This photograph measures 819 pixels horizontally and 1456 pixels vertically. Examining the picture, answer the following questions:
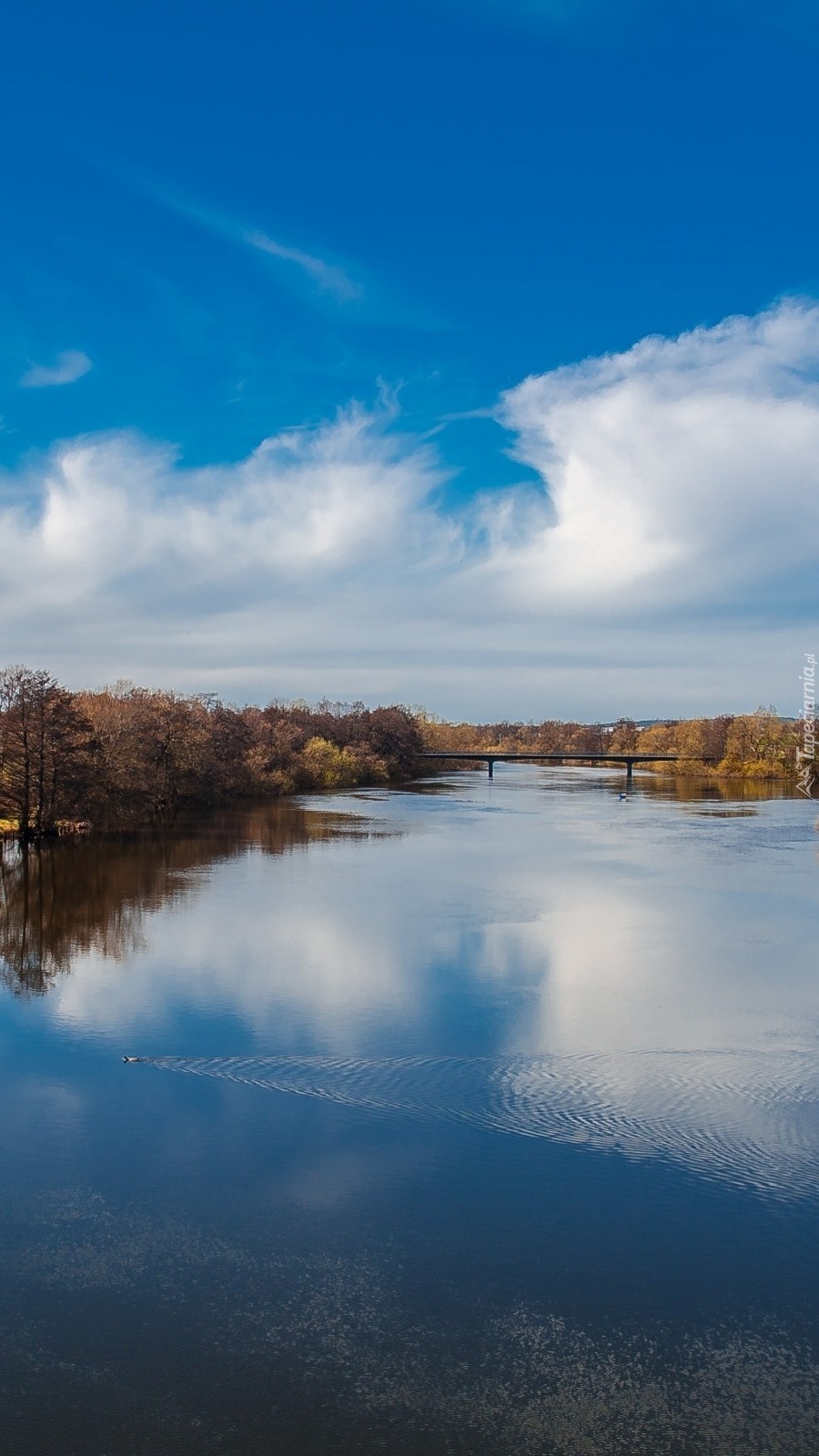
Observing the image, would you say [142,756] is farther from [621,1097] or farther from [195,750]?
[621,1097]

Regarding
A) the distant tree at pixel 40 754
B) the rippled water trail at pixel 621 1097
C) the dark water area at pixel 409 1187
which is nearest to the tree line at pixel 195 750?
the distant tree at pixel 40 754

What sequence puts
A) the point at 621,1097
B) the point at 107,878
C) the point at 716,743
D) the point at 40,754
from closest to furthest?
the point at 621,1097
the point at 107,878
the point at 40,754
the point at 716,743

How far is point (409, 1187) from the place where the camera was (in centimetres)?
905

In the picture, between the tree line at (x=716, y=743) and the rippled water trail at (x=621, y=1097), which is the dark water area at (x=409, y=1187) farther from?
the tree line at (x=716, y=743)

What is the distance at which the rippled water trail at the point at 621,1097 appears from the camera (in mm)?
9852

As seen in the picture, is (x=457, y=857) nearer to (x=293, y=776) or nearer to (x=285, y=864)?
(x=285, y=864)

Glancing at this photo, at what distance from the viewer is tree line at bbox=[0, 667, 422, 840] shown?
1373 inches

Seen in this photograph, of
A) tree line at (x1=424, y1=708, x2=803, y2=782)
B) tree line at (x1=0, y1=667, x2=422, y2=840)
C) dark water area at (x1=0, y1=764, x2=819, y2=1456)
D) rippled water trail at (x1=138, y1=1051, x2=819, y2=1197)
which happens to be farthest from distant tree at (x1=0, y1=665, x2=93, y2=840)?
tree line at (x1=424, y1=708, x2=803, y2=782)

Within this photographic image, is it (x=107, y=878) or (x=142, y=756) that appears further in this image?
(x=142, y=756)

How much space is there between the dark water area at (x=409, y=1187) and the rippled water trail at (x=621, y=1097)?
0.15ft

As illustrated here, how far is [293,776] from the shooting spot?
215 ft

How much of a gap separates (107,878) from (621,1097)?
19.1m

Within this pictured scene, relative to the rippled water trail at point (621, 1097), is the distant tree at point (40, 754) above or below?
above

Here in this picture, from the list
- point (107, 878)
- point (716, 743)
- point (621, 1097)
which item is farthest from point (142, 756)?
point (716, 743)
